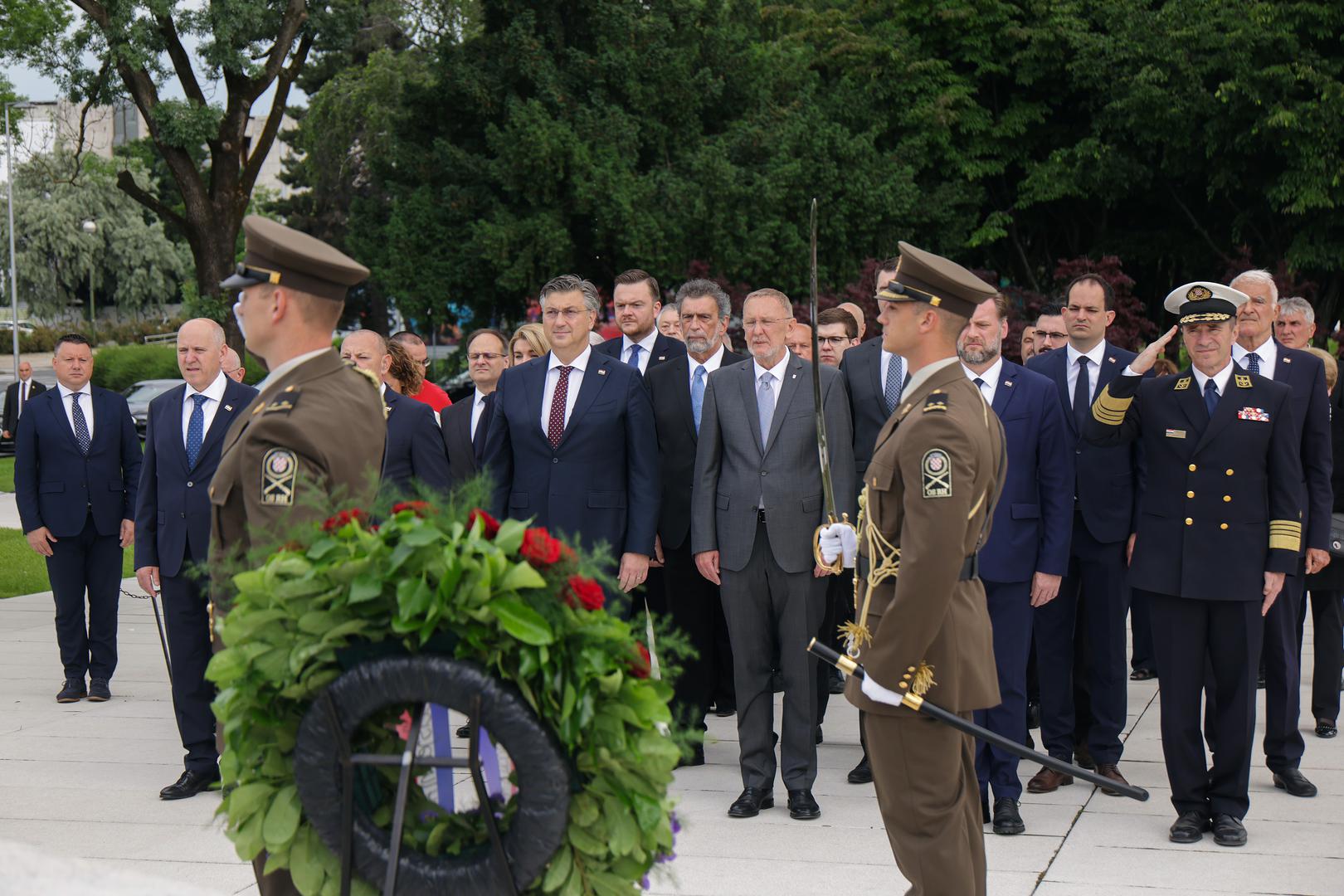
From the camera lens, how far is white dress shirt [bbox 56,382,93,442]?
332 inches

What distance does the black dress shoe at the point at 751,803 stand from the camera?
5.85m

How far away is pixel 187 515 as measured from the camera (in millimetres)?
6480

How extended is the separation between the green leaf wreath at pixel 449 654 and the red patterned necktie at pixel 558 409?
11.9 feet

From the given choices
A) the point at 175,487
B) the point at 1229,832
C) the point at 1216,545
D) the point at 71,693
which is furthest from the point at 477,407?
the point at 1229,832

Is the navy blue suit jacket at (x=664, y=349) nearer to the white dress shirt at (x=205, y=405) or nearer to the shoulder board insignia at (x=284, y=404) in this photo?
the white dress shirt at (x=205, y=405)

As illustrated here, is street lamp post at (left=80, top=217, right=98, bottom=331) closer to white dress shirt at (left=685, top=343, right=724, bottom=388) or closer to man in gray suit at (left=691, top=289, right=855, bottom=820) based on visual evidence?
white dress shirt at (left=685, top=343, right=724, bottom=388)

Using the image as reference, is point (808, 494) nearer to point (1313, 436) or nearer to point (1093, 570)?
point (1093, 570)

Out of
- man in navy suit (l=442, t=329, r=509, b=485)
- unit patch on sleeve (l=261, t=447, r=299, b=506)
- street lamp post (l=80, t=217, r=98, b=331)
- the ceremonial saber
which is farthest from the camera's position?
street lamp post (l=80, t=217, r=98, b=331)

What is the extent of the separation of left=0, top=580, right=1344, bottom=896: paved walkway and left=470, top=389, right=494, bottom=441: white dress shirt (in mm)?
2181

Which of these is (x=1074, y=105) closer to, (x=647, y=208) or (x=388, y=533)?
(x=647, y=208)

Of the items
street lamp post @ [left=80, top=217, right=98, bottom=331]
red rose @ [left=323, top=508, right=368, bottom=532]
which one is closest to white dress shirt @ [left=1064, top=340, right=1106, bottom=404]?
red rose @ [left=323, top=508, right=368, bottom=532]

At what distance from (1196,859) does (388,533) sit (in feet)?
12.6

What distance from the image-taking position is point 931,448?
3725 millimetres

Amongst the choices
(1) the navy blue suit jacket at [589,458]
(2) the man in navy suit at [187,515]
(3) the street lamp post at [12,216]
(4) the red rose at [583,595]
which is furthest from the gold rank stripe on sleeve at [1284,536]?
(3) the street lamp post at [12,216]
